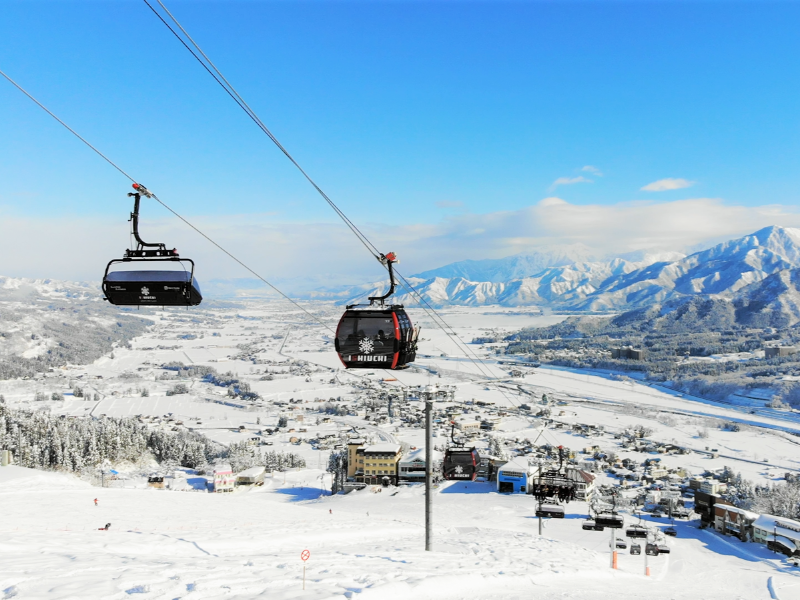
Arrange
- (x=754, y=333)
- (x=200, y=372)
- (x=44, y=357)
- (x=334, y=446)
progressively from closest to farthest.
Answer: (x=334, y=446) → (x=200, y=372) → (x=44, y=357) → (x=754, y=333)

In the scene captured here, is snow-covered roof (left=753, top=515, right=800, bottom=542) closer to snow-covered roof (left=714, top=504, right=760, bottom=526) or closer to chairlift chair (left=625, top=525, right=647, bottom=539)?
snow-covered roof (left=714, top=504, right=760, bottom=526)

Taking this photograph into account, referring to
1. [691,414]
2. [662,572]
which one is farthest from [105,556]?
[691,414]

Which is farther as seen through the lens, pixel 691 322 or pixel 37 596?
pixel 691 322

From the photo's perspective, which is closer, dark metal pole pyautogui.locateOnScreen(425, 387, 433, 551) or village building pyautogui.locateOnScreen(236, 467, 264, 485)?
dark metal pole pyautogui.locateOnScreen(425, 387, 433, 551)

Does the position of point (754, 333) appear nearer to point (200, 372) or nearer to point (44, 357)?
point (200, 372)

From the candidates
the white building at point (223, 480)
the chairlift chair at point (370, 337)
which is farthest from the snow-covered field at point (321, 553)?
the white building at point (223, 480)

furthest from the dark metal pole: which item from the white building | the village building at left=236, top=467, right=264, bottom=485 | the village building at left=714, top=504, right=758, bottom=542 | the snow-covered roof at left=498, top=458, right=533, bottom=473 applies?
the village building at left=236, top=467, right=264, bottom=485

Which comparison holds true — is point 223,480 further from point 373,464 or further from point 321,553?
point 321,553
